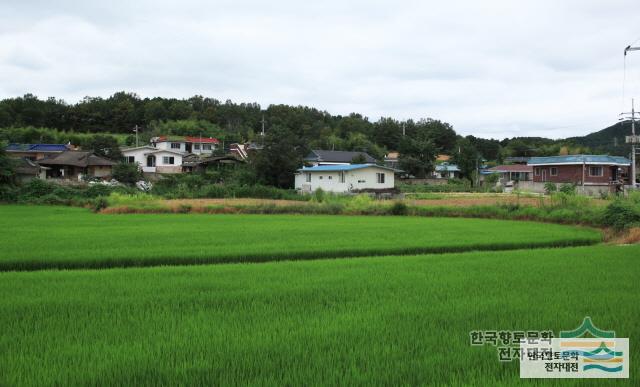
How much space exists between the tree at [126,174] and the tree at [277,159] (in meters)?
11.2

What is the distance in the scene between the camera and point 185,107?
88312mm

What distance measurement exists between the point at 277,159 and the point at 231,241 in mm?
30970

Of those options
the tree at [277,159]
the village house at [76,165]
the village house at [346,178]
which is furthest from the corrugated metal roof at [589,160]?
the village house at [76,165]

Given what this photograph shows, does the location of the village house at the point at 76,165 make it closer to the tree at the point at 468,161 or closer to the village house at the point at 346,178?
the village house at the point at 346,178

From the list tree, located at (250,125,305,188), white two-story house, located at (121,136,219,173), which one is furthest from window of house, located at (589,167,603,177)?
white two-story house, located at (121,136,219,173)

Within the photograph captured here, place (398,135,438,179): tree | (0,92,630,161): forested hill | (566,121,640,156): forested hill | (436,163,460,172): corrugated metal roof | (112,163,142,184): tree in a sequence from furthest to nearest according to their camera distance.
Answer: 1. (0,92,630,161): forested hill
2. (566,121,640,156): forested hill
3. (436,163,460,172): corrugated metal roof
4. (398,135,438,179): tree
5. (112,163,142,184): tree

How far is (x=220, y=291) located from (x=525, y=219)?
20.0 metres

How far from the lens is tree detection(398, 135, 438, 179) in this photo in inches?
2295

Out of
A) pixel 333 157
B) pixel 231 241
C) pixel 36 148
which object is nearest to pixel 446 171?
pixel 333 157

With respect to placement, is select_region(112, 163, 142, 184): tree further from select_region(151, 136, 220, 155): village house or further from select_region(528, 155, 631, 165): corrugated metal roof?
select_region(528, 155, 631, 165): corrugated metal roof

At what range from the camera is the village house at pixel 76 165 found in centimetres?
4781

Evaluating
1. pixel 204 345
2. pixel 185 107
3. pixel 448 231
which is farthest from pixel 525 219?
pixel 185 107

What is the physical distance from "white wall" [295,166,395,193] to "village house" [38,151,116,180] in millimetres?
20303

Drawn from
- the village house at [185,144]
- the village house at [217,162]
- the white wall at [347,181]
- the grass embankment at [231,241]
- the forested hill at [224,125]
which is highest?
the forested hill at [224,125]
